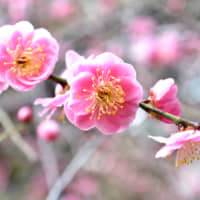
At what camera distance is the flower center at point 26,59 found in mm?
1073

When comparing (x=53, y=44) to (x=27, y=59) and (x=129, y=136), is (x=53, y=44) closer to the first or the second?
(x=27, y=59)

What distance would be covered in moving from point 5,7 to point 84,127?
11.9 feet

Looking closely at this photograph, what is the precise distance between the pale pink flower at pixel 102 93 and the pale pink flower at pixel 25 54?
0.11 m

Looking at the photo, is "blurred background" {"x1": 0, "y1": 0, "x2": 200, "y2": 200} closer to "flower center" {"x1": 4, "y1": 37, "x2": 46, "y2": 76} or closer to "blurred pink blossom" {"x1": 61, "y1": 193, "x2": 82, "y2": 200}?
"blurred pink blossom" {"x1": 61, "y1": 193, "x2": 82, "y2": 200}

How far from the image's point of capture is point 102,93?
3.40 feet

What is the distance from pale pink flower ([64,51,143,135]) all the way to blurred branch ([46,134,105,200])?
837mm

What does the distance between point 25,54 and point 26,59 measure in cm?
2

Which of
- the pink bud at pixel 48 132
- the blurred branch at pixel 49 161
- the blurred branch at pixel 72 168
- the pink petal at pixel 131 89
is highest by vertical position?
the pink petal at pixel 131 89

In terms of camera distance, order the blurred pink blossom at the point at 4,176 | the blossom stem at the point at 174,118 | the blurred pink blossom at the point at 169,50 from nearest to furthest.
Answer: the blossom stem at the point at 174,118
the blurred pink blossom at the point at 169,50
the blurred pink blossom at the point at 4,176

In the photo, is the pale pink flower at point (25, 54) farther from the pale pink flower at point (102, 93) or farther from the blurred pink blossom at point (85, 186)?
the blurred pink blossom at point (85, 186)

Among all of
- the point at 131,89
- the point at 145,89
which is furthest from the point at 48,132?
the point at 145,89

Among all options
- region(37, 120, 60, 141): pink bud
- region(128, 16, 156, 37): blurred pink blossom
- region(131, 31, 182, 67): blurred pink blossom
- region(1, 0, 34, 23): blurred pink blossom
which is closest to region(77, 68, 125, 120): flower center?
region(37, 120, 60, 141): pink bud

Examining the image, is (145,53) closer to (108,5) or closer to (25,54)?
(108,5)

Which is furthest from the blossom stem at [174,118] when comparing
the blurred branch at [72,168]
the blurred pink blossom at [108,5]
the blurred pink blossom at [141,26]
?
the blurred pink blossom at [108,5]
